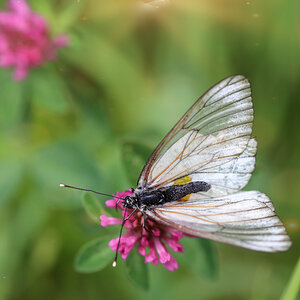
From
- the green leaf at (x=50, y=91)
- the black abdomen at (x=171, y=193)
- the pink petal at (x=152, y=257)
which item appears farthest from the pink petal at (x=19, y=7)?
the pink petal at (x=152, y=257)

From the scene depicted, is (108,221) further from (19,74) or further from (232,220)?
(19,74)

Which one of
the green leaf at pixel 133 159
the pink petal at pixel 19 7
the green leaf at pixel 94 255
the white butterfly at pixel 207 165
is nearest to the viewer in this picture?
the white butterfly at pixel 207 165

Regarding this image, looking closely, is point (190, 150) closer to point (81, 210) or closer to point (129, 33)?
point (81, 210)

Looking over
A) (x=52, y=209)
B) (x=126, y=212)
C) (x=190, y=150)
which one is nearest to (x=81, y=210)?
(x=52, y=209)

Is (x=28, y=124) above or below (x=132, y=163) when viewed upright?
above

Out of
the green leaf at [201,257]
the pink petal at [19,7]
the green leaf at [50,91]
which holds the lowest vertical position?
the green leaf at [201,257]

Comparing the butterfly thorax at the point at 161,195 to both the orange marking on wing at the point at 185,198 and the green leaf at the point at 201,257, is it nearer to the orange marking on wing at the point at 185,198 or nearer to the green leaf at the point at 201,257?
the orange marking on wing at the point at 185,198

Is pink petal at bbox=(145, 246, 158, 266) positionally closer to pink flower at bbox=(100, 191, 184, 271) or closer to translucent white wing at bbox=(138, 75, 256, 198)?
pink flower at bbox=(100, 191, 184, 271)

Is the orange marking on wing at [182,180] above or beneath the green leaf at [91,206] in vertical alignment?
beneath
